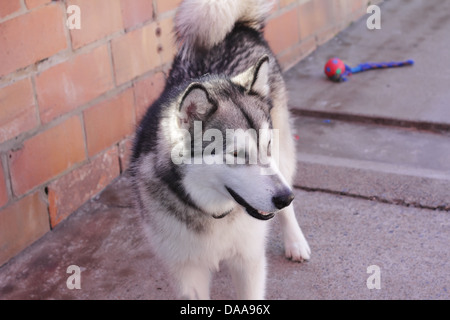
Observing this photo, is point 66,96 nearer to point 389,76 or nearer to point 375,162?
point 375,162

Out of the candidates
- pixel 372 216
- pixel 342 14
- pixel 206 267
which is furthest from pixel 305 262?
pixel 342 14

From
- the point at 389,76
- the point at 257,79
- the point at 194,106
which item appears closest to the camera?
the point at 194,106

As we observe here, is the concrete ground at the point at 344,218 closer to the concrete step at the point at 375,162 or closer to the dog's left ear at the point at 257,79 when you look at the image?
the concrete step at the point at 375,162

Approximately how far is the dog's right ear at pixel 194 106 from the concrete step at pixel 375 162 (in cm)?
186

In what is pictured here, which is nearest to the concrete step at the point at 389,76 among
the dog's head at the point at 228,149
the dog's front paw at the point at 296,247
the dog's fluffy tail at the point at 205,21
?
the dog's front paw at the point at 296,247

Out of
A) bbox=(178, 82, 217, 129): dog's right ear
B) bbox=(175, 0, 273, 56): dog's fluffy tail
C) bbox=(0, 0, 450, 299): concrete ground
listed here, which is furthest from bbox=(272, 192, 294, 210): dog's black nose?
bbox=(175, 0, 273, 56): dog's fluffy tail

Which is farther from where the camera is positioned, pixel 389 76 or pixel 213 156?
pixel 389 76

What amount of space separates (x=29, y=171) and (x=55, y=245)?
0.46 m

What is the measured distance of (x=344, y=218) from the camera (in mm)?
3988

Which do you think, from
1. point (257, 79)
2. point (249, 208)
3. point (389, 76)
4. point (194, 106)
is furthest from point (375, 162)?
point (194, 106)

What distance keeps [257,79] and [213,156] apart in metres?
0.42

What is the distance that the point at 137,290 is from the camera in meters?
3.48

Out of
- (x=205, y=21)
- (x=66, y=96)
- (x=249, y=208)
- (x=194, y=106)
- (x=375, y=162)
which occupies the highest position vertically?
(x=205, y=21)
